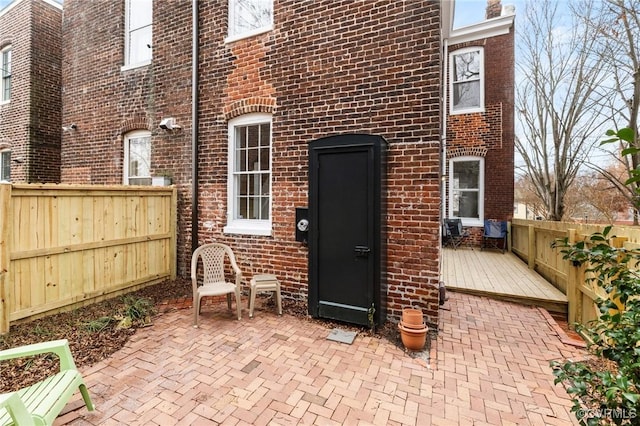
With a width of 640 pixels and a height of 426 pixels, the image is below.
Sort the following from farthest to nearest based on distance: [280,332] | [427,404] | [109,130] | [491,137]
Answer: [491,137]
[109,130]
[280,332]
[427,404]

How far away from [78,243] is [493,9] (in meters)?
13.1

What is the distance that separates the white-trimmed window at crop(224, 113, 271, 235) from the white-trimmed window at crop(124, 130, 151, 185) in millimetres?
2417

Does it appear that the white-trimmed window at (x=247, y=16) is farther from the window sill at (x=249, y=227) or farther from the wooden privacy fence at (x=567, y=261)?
the wooden privacy fence at (x=567, y=261)

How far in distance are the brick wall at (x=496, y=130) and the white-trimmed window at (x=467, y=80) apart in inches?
6.8

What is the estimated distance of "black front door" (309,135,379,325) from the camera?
12.5ft

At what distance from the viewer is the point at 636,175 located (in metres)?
1.37

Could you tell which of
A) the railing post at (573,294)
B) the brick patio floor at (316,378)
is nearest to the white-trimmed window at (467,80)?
the railing post at (573,294)

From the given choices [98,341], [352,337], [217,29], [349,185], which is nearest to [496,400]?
[352,337]

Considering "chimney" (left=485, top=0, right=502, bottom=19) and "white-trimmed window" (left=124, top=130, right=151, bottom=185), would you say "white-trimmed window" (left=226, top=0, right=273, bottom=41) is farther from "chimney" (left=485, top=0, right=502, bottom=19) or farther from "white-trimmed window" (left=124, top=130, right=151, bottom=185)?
"chimney" (left=485, top=0, right=502, bottom=19)

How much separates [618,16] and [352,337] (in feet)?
32.9

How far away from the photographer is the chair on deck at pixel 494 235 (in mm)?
8961

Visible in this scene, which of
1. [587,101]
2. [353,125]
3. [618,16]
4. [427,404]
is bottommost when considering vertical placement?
[427,404]

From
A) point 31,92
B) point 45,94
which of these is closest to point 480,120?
point 45,94

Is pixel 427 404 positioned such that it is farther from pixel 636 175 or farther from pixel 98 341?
pixel 98 341
